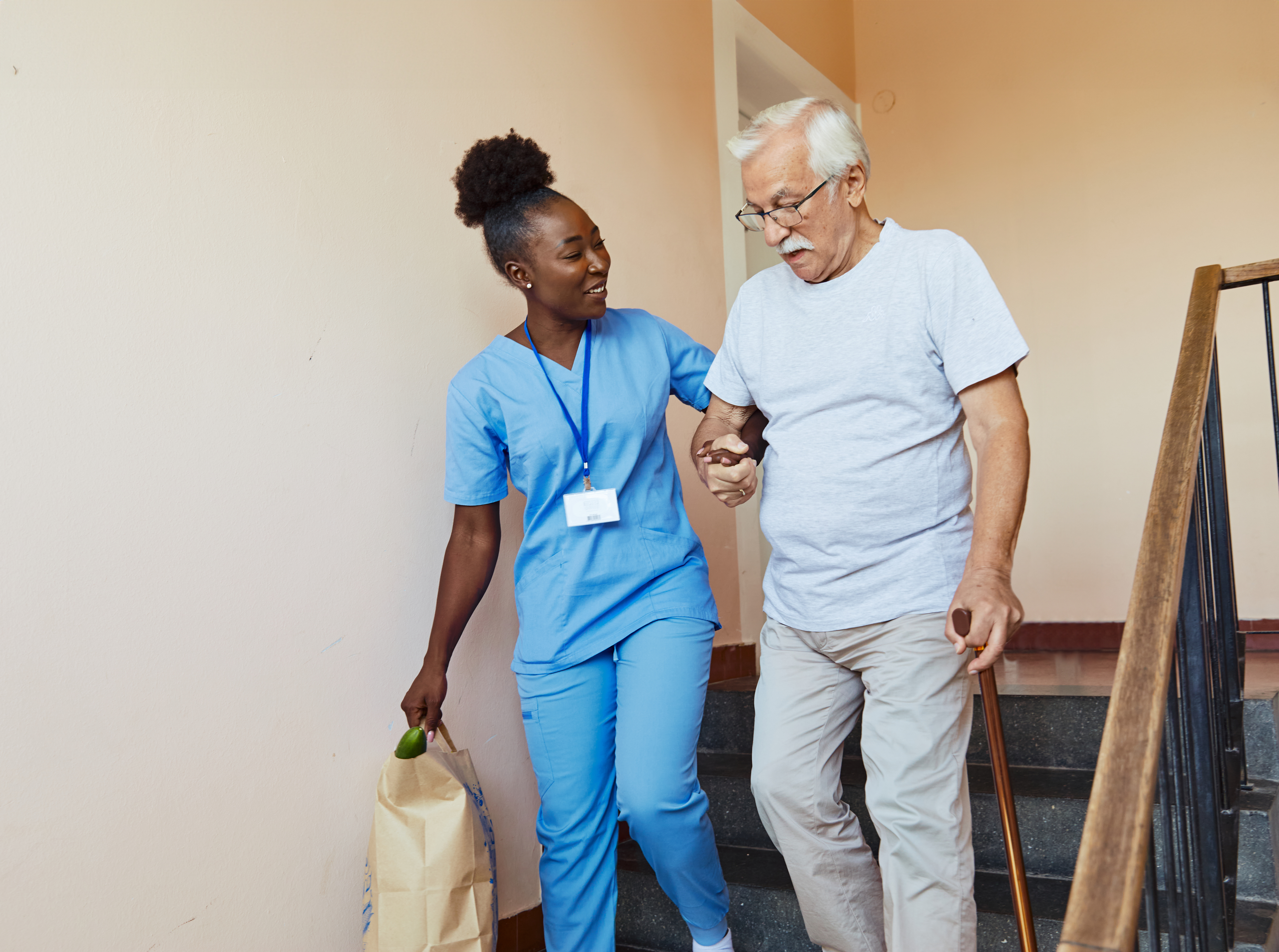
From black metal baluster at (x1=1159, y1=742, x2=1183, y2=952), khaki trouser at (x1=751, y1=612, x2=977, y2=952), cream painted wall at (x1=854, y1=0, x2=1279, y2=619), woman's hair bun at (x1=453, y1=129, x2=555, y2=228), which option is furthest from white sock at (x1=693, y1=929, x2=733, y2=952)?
cream painted wall at (x1=854, y1=0, x2=1279, y2=619)

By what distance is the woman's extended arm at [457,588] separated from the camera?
79.9 inches

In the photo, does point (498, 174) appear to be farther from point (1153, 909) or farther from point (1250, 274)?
point (1153, 909)

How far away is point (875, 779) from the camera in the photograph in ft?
5.23

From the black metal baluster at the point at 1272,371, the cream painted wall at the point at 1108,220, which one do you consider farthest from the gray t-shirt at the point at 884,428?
the cream painted wall at the point at 1108,220

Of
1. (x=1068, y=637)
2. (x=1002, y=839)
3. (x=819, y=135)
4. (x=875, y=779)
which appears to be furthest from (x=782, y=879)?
(x=1068, y=637)

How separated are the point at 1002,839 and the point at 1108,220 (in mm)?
2714

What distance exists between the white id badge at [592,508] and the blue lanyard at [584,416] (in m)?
0.03

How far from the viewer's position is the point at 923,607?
1600mm

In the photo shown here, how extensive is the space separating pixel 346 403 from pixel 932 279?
1113 mm

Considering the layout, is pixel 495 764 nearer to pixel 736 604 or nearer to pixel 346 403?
pixel 346 403

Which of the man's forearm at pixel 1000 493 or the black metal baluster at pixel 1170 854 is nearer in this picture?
the black metal baluster at pixel 1170 854

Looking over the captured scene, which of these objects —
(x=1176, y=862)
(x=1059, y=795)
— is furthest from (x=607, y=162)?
(x=1176, y=862)

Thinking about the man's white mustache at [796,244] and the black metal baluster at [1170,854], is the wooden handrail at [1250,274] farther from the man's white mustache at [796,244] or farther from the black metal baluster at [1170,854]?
the black metal baluster at [1170,854]

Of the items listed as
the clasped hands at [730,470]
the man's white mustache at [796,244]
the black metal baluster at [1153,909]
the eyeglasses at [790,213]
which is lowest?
the black metal baluster at [1153,909]
